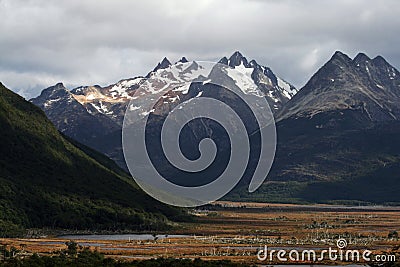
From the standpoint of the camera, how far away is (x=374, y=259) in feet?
463

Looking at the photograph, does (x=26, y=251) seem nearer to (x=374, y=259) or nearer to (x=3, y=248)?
(x=3, y=248)

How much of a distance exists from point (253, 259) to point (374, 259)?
73.8 ft

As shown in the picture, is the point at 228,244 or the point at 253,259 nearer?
the point at 253,259

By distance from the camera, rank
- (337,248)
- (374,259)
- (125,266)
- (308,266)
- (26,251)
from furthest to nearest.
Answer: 1. (337,248)
2. (26,251)
3. (374,259)
4. (308,266)
5. (125,266)

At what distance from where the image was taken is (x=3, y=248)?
492 ft

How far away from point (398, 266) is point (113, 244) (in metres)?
79.2

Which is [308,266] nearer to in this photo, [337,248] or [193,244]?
[337,248]

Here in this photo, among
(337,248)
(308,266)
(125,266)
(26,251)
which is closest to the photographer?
(125,266)

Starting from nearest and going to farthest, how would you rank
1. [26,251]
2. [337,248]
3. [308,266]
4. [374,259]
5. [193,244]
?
[308,266] → [374,259] → [26,251] → [337,248] → [193,244]

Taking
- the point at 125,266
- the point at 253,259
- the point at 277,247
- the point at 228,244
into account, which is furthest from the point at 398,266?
the point at 228,244

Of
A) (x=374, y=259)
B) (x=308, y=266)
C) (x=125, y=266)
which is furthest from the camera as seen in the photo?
(x=374, y=259)

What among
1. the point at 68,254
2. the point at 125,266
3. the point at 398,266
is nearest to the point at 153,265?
the point at 125,266

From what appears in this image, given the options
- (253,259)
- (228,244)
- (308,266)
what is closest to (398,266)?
(308,266)

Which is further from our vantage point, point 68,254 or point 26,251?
point 26,251
